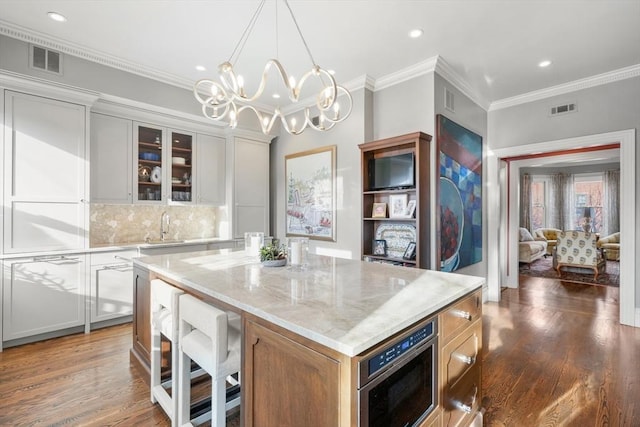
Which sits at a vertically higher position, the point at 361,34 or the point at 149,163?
the point at 361,34

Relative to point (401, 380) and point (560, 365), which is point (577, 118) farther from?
point (401, 380)

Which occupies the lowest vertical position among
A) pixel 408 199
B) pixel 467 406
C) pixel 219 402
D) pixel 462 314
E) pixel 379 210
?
pixel 467 406

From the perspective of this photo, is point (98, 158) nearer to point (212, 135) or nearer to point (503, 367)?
point (212, 135)

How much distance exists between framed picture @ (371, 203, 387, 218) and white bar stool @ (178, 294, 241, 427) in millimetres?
2406

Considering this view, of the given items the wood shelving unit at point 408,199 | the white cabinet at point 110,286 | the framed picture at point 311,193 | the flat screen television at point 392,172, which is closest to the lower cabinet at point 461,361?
the wood shelving unit at point 408,199

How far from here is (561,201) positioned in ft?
31.4

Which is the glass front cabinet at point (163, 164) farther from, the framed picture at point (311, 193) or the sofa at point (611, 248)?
the sofa at point (611, 248)

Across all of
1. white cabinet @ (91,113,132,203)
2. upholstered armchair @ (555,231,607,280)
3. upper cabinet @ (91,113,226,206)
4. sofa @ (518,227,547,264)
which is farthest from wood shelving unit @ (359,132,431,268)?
sofa @ (518,227,547,264)

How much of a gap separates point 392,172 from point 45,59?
3770 mm

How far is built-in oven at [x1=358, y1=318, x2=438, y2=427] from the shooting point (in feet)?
3.31

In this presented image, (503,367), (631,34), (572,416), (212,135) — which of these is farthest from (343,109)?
(572,416)

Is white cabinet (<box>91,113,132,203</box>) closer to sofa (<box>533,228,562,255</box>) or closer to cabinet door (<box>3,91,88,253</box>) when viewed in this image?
cabinet door (<box>3,91,88,253</box>)

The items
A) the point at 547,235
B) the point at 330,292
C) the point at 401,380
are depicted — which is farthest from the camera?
the point at 547,235

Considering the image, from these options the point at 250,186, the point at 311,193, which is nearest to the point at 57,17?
the point at 250,186
